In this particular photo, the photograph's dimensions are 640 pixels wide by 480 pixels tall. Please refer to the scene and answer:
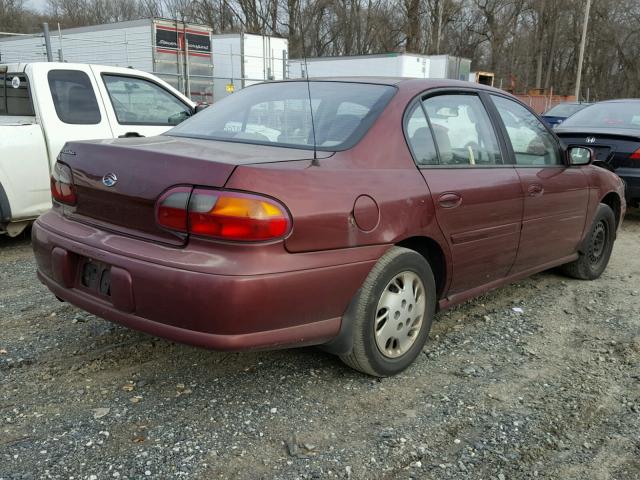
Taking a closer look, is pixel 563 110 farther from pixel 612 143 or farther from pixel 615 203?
pixel 615 203

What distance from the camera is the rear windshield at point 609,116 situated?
7821 mm

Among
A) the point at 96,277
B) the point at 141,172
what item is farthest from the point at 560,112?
the point at 96,277

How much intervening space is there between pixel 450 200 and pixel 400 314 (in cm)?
69

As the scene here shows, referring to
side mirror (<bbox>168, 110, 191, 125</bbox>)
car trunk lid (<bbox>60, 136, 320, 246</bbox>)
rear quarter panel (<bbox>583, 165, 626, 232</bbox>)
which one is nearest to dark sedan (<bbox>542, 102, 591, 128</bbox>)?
rear quarter panel (<bbox>583, 165, 626, 232</bbox>)

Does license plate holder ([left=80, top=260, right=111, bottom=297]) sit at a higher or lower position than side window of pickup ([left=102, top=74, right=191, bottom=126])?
lower

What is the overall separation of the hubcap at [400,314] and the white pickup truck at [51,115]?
3.84 meters

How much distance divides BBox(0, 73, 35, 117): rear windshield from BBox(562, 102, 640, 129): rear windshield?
6.60 meters

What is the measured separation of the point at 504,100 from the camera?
398 cm

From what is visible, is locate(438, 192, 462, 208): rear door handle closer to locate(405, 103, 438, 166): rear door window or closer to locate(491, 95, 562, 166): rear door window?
locate(405, 103, 438, 166): rear door window

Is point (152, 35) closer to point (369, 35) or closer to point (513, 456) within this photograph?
point (513, 456)

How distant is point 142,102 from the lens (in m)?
6.20

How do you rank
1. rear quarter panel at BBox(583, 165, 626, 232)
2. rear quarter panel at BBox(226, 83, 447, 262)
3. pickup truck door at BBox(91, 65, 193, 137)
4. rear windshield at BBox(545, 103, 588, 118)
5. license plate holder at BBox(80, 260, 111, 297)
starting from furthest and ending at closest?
rear windshield at BBox(545, 103, 588, 118) → pickup truck door at BBox(91, 65, 193, 137) → rear quarter panel at BBox(583, 165, 626, 232) → license plate holder at BBox(80, 260, 111, 297) → rear quarter panel at BBox(226, 83, 447, 262)

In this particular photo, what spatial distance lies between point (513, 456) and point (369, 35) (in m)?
46.2

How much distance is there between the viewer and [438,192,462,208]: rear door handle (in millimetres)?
3121
